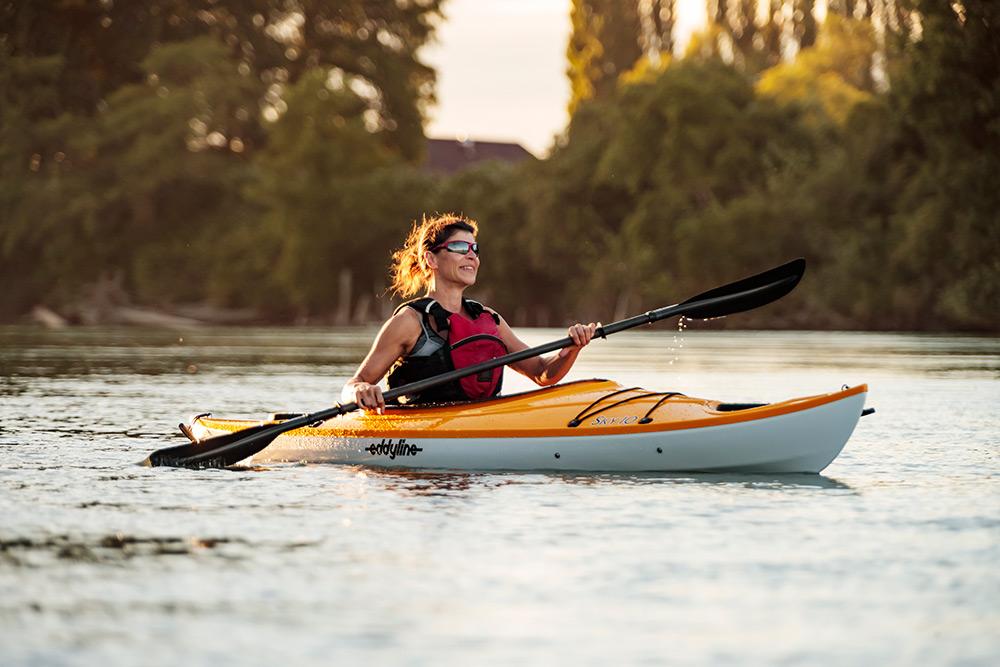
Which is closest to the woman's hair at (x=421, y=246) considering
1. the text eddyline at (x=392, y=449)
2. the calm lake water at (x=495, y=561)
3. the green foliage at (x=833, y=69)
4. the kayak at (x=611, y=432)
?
the kayak at (x=611, y=432)

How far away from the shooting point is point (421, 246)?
391 inches

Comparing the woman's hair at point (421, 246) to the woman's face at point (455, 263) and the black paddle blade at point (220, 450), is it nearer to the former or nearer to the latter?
the woman's face at point (455, 263)

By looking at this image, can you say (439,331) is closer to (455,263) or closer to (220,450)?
(455,263)

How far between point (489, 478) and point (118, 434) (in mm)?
4187

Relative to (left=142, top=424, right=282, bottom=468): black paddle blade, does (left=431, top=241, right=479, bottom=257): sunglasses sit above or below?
above

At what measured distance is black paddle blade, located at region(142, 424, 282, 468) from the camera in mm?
10375

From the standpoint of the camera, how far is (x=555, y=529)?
755cm

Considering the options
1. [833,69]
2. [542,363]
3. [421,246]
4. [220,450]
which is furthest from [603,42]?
[421,246]

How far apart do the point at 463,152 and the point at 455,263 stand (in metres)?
85.7

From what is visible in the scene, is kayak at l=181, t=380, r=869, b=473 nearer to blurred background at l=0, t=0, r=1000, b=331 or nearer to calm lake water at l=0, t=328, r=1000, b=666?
calm lake water at l=0, t=328, r=1000, b=666

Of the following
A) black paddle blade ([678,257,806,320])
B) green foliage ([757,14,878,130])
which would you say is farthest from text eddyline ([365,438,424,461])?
green foliage ([757,14,878,130])

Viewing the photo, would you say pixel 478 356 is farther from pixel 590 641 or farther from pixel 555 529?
pixel 590 641

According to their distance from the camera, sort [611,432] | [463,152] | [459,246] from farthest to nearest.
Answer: [463,152] → [459,246] → [611,432]

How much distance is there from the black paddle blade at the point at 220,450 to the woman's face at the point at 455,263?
1.44 metres
